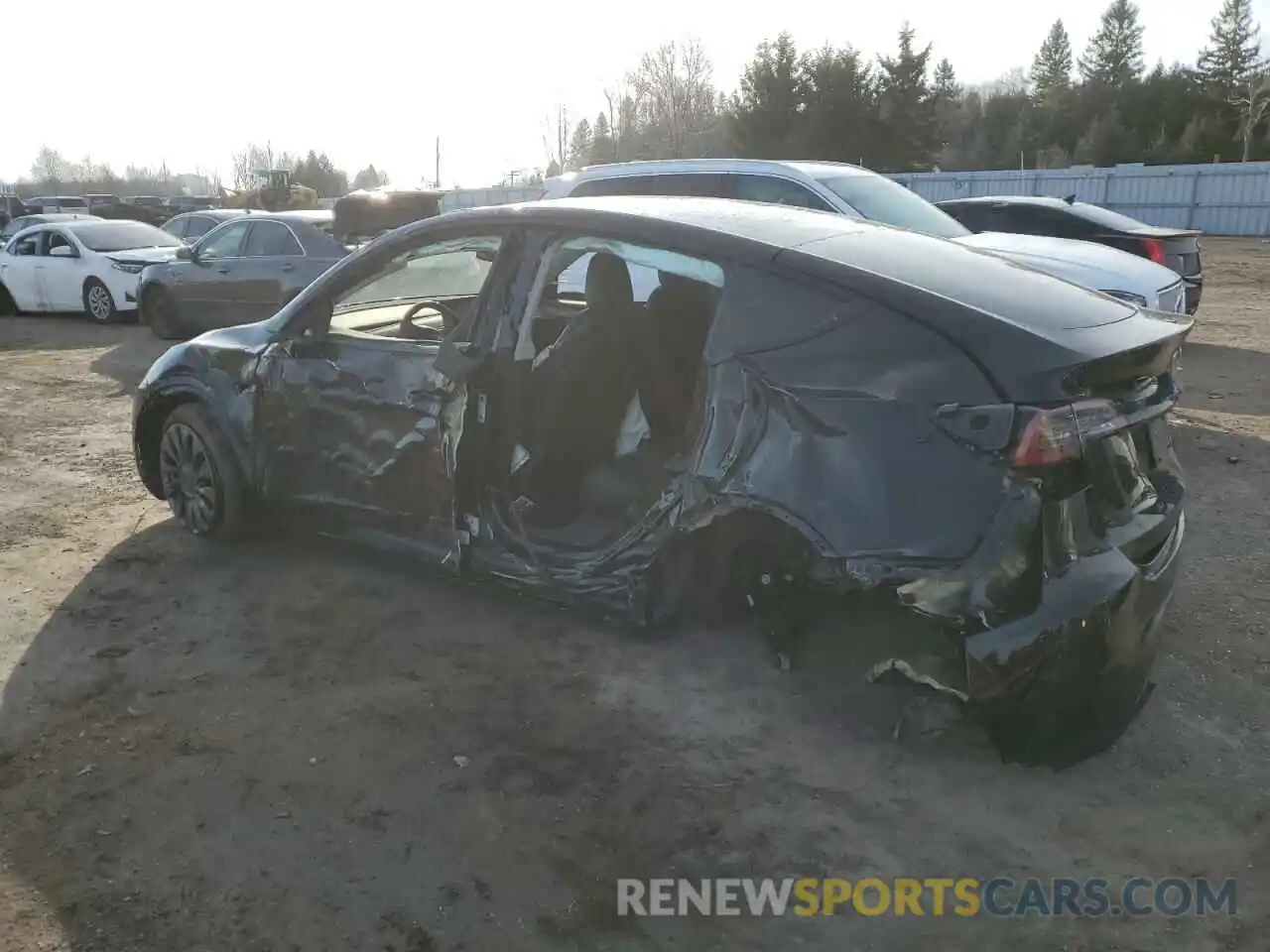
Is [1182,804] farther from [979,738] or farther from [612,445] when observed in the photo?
[612,445]

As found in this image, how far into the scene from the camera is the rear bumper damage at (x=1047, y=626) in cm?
277

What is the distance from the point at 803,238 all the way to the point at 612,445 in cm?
114

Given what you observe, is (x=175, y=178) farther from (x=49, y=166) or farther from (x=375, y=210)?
(x=375, y=210)

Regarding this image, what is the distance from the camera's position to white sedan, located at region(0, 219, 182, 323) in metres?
14.2

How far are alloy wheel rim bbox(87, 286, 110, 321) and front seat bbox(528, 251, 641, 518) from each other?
41.3ft

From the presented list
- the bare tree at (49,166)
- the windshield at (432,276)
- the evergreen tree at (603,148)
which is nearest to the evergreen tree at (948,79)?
the evergreen tree at (603,148)

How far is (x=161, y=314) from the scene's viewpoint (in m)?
12.5

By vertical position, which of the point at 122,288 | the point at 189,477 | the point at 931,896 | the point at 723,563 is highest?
the point at 122,288

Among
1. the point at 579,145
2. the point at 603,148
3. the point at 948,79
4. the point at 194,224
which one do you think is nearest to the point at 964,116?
the point at 948,79

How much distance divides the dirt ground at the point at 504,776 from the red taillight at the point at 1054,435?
2.46 ft

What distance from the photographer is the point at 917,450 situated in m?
2.89

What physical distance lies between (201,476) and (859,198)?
16.6 ft

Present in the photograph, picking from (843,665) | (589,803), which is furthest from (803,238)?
(589,803)

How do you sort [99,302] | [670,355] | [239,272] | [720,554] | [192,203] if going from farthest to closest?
1. [192,203]
2. [99,302]
3. [239,272]
4. [670,355]
5. [720,554]
